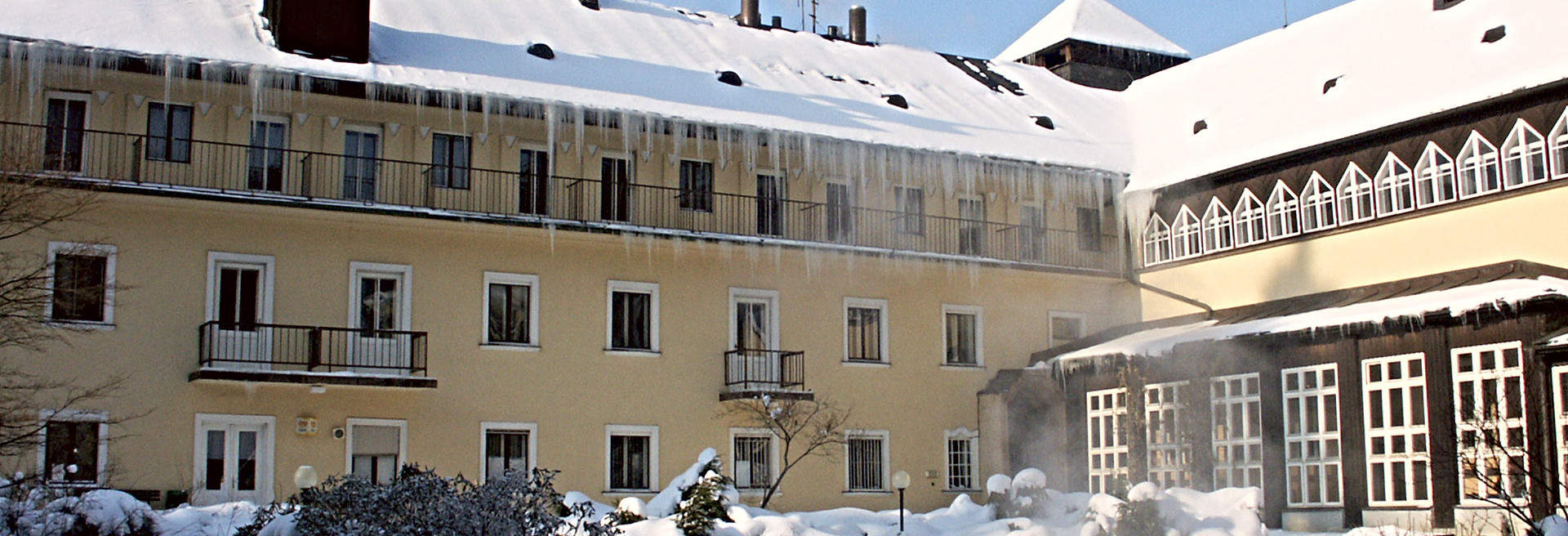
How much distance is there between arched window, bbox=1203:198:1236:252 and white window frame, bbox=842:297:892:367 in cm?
621

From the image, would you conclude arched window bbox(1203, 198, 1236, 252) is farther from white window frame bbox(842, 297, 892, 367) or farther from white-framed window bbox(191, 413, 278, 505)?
white-framed window bbox(191, 413, 278, 505)

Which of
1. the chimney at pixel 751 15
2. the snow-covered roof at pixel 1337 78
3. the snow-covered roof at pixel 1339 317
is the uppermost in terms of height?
the chimney at pixel 751 15

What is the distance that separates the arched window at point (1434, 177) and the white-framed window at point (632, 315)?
1289cm

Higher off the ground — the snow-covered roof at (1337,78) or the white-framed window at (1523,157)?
the snow-covered roof at (1337,78)

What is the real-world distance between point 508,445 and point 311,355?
144 inches

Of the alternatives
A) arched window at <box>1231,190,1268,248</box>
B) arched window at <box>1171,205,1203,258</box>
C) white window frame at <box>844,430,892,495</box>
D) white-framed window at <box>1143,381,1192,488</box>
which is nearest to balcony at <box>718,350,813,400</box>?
white window frame at <box>844,430,892,495</box>

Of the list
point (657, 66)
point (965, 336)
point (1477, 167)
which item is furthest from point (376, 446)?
point (1477, 167)

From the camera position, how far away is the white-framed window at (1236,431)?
87.2ft

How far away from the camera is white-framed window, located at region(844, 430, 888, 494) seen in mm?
30578

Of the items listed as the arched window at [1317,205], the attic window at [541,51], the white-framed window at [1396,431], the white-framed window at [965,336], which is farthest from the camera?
the white-framed window at [965,336]

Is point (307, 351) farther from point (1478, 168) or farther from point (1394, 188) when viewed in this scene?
point (1478, 168)

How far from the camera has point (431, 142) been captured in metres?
27.9

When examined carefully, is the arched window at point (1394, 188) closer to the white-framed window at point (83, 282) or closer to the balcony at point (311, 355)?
the balcony at point (311, 355)

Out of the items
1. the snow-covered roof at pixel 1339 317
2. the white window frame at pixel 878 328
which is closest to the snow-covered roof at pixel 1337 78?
the snow-covered roof at pixel 1339 317
